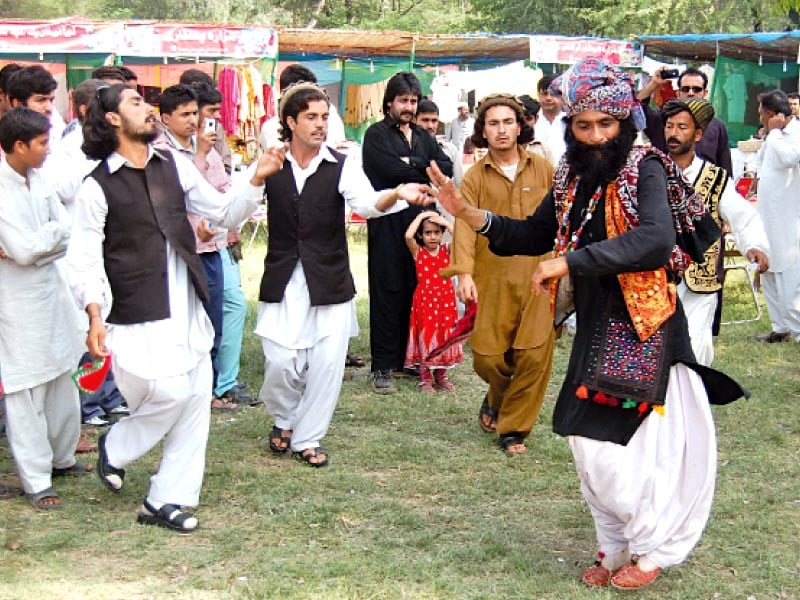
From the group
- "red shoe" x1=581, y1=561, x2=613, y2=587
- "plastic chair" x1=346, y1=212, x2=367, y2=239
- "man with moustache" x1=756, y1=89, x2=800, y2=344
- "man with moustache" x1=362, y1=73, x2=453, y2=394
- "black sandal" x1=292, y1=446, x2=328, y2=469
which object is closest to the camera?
"red shoe" x1=581, y1=561, x2=613, y2=587

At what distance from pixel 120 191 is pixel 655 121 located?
3507 millimetres

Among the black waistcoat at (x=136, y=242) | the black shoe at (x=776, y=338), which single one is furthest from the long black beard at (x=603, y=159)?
the black shoe at (x=776, y=338)

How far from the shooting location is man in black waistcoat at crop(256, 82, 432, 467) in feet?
18.6

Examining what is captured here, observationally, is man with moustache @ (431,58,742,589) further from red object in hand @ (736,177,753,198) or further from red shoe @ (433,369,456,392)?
red object in hand @ (736,177,753,198)

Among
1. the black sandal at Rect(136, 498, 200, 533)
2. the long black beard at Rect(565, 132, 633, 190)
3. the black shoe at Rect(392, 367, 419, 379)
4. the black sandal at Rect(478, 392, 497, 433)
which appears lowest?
the black shoe at Rect(392, 367, 419, 379)

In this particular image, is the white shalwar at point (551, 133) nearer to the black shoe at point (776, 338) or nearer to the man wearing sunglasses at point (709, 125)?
the man wearing sunglasses at point (709, 125)

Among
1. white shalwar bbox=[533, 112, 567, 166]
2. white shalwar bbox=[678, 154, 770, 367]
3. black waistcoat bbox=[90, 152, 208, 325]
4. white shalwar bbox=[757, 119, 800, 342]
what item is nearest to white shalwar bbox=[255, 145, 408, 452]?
black waistcoat bbox=[90, 152, 208, 325]

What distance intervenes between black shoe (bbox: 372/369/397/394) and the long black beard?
3870 mm

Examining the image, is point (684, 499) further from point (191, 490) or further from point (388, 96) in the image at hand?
point (388, 96)

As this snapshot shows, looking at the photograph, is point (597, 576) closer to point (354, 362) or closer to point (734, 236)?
point (734, 236)

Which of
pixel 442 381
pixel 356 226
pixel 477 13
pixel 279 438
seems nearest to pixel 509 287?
pixel 279 438

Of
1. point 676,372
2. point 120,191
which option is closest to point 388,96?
point 120,191

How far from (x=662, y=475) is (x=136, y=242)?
2.49 metres

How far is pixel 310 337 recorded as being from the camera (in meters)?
5.80
